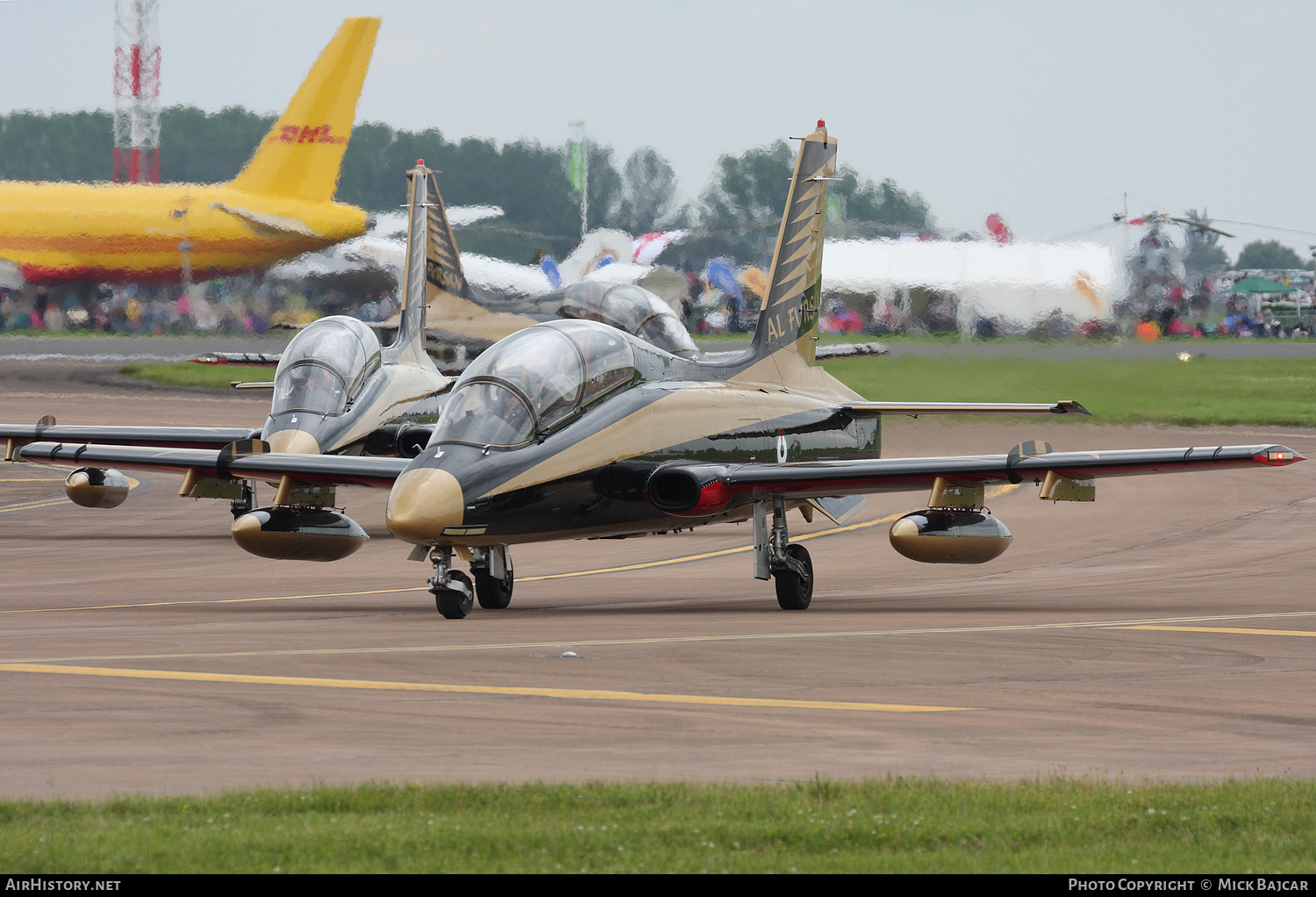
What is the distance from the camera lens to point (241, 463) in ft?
58.2

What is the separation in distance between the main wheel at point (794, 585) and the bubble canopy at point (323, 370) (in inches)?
366

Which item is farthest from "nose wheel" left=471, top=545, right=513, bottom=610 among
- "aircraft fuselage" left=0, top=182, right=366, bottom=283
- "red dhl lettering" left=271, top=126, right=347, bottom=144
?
"red dhl lettering" left=271, top=126, right=347, bottom=144

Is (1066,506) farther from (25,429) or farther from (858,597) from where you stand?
(25,429)

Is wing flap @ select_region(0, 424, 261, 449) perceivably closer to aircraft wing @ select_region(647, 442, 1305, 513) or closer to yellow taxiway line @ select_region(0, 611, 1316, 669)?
aircraft wing @ select_region(647, 442, 1305, 513)

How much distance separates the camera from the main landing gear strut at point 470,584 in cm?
1630

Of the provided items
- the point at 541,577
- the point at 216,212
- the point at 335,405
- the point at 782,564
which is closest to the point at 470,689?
the point at 782,564

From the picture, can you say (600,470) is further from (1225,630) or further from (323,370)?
(323,370)

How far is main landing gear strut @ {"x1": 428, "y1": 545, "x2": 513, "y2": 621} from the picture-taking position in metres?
16.3

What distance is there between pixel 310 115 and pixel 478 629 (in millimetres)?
42215

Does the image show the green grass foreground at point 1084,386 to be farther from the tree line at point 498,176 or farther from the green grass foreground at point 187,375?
the green grass foreground at point 187,375

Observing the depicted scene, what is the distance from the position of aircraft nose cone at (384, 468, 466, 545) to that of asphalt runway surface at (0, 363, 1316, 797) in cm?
92

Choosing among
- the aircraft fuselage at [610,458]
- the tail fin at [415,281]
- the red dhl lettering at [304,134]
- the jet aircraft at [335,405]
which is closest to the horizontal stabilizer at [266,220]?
the red dhl lettering at [304,134]

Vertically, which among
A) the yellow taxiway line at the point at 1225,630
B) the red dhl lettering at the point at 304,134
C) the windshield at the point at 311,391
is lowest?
the yellow taxiway line at the point at 1225,630

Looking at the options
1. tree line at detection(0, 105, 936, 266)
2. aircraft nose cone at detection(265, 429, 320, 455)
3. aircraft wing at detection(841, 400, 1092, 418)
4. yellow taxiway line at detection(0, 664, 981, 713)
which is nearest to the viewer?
yellow taxiway line at detection(0, 664, 981, 713)
